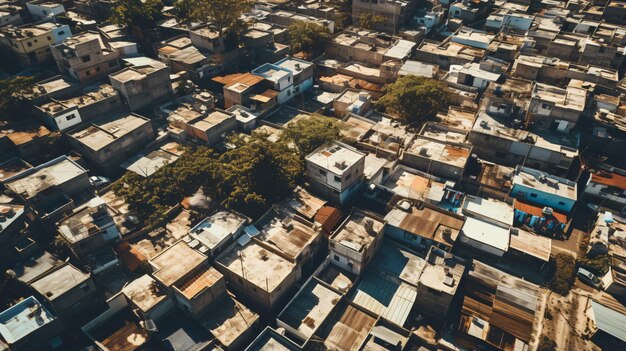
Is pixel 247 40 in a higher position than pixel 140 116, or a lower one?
higher

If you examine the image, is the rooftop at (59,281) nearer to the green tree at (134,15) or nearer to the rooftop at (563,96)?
the green tree at (134,15)

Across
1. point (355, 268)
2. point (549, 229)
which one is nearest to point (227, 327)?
point (355, 268)

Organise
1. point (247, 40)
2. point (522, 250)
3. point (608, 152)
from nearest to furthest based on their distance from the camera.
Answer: point (522, 250)
point (608, 152)
point (247, 40)

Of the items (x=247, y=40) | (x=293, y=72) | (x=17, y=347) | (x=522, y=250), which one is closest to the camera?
(x=17, y=347)

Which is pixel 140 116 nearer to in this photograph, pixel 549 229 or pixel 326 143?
pixel 326 143

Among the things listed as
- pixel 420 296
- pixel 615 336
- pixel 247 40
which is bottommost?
pixel 615 336

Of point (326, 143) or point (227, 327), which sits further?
point (326, 143)

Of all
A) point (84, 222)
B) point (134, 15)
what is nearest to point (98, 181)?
point (84, 222)
